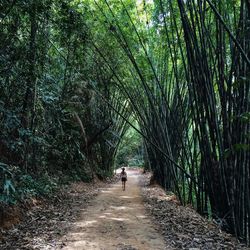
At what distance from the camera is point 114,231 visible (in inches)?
163

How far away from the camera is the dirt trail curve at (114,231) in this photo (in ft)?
11.6

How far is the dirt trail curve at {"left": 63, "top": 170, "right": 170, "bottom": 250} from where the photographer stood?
354 centimetres

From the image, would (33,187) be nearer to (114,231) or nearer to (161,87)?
(114,231)

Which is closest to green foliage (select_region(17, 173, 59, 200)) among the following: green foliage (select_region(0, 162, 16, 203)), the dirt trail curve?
green foliage (select_region(0, 162, 16, 203))

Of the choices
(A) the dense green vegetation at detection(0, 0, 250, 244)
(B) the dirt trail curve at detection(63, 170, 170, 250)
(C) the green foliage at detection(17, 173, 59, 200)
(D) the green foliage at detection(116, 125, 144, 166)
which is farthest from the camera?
(D) the green foliage at detection(116, 125, 144, 166)

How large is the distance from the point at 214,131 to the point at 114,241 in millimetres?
1924

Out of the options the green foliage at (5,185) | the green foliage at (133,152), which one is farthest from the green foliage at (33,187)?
the green foliage at (133,152)

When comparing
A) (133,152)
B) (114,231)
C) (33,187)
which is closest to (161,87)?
(33,187)

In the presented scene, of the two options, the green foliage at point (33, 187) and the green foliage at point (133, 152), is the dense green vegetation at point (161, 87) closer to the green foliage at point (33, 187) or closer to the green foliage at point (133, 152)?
the green foliage at point (33, 187)

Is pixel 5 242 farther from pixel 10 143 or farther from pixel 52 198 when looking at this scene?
pixel 52 198

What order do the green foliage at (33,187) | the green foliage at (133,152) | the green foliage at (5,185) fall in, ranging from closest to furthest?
the green foliage at (5,185)
the green foliage at (33,187)
the green foliage at (133,152)

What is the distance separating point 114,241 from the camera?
3.70 m

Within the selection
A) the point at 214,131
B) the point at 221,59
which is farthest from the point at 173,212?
the point at 221,59

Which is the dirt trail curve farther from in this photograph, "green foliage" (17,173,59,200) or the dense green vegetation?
the dense green vegetation
